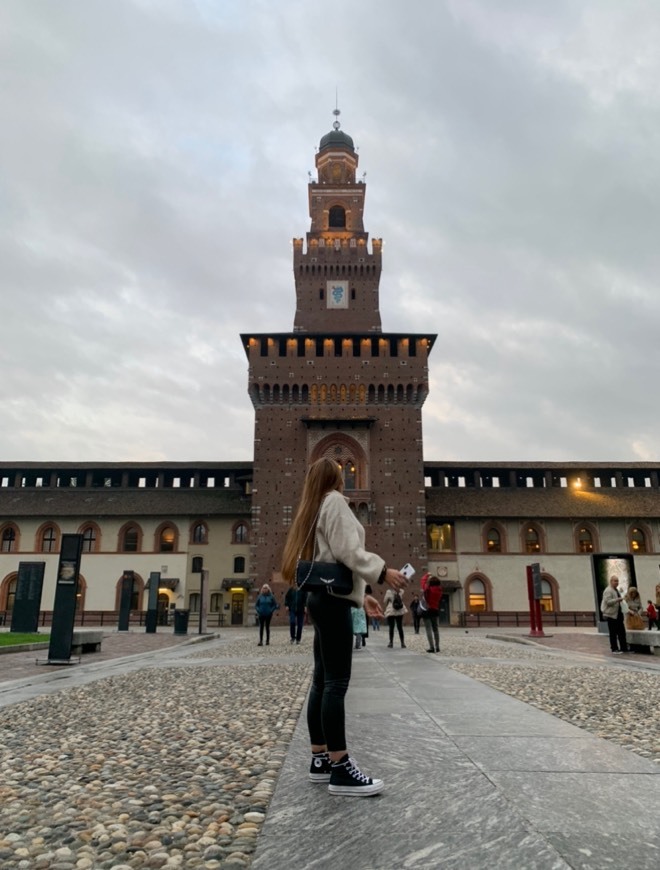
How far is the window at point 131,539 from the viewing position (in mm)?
43125

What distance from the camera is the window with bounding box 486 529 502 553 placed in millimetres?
42375

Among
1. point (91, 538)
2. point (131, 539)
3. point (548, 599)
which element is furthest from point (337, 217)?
point (548, 599)

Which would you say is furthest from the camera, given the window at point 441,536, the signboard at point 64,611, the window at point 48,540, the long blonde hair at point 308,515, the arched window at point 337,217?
the arched window at point 337,217

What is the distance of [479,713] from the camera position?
550cm

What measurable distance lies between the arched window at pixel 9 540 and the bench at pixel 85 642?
32.2 meters

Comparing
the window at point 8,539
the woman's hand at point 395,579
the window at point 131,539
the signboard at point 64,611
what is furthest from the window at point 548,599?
the woman's hand at point 395,579

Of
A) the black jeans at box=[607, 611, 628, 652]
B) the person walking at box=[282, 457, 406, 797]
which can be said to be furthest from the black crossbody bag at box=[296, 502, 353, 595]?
the black jeans at box=[607, 611, 628, 652]

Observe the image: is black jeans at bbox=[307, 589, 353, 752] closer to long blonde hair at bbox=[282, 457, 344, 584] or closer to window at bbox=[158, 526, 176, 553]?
long blonde hair at bbox=[282, 457, 344, 584]

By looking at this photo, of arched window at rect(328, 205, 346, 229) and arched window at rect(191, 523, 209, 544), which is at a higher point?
arched window at rect(328, 205, 346, 229)

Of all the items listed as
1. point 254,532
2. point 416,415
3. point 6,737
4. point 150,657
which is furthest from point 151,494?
point 6,737

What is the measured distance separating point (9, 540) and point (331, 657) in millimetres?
A: 46520

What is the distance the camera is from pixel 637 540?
42.8 metres

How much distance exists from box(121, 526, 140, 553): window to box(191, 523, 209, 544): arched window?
392cm

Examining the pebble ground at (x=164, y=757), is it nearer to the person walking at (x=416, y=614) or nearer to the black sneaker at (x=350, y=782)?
the black sneaker at (x=350, y=782)
